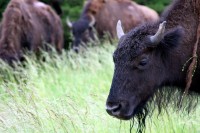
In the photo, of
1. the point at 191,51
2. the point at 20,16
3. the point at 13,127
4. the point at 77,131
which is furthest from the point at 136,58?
the point at 20,16

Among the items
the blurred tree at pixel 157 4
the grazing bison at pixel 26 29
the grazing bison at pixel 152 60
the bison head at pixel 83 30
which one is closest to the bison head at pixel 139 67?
the grazing bison at pixel 152 60

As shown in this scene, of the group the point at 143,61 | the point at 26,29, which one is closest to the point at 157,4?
the point at 26,29

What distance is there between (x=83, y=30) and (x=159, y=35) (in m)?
→ 11.9

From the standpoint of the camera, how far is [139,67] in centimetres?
686

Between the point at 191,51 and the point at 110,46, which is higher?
the point at 191,51

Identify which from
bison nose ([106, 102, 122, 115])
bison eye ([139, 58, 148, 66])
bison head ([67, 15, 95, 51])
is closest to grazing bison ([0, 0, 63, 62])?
bison head ([67, 15, 95, 51])

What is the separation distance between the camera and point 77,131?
294 inches

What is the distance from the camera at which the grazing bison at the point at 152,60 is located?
6.73 meters

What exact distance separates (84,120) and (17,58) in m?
5.28

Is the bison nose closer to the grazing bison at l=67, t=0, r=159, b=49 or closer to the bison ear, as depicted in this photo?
the bison ear

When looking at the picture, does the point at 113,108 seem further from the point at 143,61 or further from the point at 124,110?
the point at 143,61

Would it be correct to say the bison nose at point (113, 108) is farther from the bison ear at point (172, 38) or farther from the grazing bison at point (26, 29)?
the grazing bison at point (26, 29)

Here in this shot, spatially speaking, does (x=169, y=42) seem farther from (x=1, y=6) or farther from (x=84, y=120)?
(x=1, y=6)

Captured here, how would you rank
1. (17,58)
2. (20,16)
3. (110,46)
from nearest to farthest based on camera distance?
(17,58), (20,16), (110,46)
